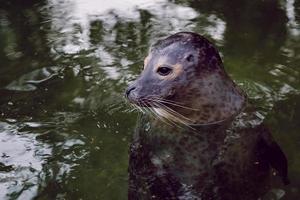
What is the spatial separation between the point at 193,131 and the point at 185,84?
11.0 inches

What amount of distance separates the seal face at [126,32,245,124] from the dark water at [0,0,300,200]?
2.93 feet

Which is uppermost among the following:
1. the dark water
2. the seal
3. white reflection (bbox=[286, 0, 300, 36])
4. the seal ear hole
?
the seal ear hole

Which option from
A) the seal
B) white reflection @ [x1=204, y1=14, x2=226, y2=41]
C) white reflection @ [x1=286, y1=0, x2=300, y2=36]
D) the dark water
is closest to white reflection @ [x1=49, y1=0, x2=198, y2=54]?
the dark water

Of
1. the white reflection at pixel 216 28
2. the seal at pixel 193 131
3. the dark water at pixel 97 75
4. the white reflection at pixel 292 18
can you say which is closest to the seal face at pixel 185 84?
the seal at pixel 193 131

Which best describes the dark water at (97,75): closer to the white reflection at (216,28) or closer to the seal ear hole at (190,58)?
the white reflection at (216,28)

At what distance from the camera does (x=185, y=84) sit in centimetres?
314

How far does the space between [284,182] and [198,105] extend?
797mm

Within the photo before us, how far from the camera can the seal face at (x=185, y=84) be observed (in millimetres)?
3137

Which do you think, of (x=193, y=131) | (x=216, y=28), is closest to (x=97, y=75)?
(x=216, y=28)

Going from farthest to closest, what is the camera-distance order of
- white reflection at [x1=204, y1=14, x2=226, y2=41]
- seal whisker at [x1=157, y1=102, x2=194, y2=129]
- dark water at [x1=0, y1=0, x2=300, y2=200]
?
white reflection at [x1=204, y1=14, x2=226, y2=41] < dark water at [x1=0, y1=0, x2=300, y2=200] < seal whisker at [x1=157, y1=102, x2=194, y2=129]

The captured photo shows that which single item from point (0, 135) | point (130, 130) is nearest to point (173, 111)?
point (130, 130)

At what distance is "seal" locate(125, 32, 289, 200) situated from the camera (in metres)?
3.15

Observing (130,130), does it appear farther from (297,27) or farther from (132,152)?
(297,27)

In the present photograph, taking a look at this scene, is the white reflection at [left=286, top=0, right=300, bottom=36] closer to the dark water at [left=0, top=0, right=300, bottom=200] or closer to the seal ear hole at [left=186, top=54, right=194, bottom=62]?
the dark water at [left=0, top=0, right=300, bottom=200]
